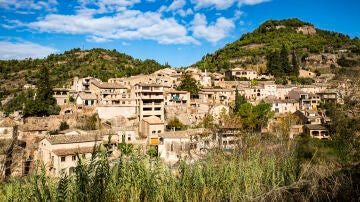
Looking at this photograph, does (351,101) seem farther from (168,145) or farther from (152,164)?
(168,145)

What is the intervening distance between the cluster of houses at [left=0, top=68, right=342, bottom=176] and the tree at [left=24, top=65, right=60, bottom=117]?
45.4 inches

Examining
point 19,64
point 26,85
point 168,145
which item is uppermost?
point 19,64

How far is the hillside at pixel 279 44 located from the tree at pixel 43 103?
35.6 m

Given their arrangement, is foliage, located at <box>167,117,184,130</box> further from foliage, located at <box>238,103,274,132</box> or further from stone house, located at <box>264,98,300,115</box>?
stone house, located at <box>264,98,300,115</box>

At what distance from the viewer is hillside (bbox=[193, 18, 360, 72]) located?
6575 centimetres

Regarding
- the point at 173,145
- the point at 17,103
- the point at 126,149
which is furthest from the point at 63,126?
the point at 126,149

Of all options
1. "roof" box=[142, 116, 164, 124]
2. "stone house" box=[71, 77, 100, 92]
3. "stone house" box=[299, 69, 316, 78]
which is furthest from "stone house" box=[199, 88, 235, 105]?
"stone house" box=[299, 69, 316, 78]

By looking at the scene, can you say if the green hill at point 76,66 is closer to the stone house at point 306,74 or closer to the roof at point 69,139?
the roof at point 69,139

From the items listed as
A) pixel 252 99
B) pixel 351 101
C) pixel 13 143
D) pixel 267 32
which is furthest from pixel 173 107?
pixel 267 32

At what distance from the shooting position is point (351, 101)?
775 cm

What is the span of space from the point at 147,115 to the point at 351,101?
86.1ft

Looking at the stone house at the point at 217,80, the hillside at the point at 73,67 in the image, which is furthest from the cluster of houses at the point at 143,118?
the hillside at the point at 73,67

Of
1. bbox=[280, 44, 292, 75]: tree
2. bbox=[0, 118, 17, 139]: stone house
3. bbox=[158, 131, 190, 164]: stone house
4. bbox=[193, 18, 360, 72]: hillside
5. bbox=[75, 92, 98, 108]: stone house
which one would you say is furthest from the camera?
bbox=[193, 18, 360, 72]: hillside

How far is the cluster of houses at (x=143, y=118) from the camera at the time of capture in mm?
23516
